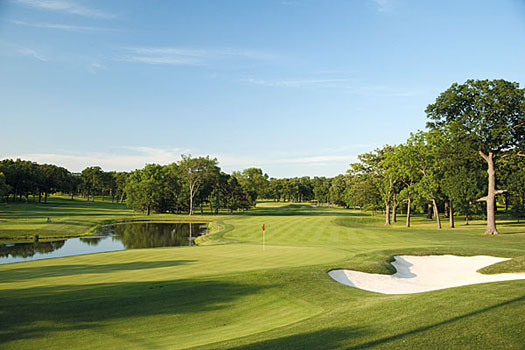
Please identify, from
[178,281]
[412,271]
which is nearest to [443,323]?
[178,281]

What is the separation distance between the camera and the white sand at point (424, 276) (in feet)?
43.3

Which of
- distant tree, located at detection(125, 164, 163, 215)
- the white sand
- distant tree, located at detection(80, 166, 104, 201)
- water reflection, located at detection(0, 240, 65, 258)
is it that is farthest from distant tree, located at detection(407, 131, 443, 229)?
distant tree, located at detection(80, 166, 104, 201)

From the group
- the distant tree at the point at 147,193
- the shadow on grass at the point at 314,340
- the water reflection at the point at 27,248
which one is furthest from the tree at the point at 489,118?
the distant tree at the point at 147,193

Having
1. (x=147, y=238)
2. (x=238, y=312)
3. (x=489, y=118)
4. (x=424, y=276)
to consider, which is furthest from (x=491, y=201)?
(x=147, y=238)

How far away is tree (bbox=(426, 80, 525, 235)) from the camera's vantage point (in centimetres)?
3328

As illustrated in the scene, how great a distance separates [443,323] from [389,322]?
1.06 m

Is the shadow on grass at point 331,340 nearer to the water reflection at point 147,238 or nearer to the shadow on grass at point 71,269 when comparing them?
the shadow on grass at point 71,269

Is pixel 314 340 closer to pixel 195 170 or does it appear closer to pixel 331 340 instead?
pixel 331 340

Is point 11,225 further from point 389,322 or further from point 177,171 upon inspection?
point 389,322

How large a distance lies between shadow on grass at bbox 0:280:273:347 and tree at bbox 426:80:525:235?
33302 millimetres

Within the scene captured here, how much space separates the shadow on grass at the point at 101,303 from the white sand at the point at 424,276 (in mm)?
4957

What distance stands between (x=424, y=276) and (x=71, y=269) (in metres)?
16.1

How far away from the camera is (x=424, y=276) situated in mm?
16078

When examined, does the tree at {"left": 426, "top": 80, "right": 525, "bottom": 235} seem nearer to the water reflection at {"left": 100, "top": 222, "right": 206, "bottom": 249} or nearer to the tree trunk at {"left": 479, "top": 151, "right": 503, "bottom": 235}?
the tree trunk at {"left": 479, "top": 151, "right": 503, "bottom": 235}
